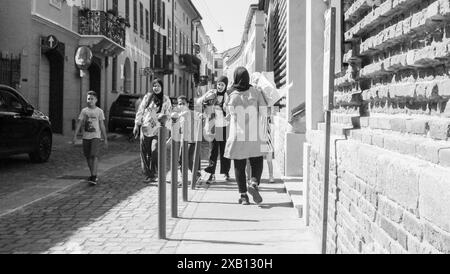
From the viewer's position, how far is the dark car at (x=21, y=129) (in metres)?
11.4

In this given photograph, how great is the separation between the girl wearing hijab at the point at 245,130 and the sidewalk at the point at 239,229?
0.37 m

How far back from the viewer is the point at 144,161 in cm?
1008

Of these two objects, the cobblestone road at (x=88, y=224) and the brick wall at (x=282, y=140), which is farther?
the brick wall at (x=282, y=140)

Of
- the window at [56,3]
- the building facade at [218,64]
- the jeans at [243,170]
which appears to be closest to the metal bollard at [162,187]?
the jeans at [243,170]

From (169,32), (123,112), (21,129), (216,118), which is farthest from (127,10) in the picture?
(216,118)

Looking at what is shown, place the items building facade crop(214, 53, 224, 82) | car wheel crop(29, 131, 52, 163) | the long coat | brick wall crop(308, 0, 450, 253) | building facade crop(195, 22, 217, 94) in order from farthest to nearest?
building facade crop(214, 53, 224, 82) < building facade crop(195, 22, 217, 94) < car wheel crop(29, 131, 52, 163) < the long coat < brick wall crop(308, 0, 450, 253)

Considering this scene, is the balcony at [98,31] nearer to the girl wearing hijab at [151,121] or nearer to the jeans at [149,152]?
the girl wearing hijab at [151,121]

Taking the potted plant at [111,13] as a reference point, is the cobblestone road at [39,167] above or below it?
below

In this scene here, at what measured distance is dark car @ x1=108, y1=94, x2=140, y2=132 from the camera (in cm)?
2345

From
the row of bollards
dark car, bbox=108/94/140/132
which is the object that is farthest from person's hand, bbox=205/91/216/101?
dark car, bbox=108/94/140/132

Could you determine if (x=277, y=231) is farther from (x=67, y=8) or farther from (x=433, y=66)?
(x=67, y=8)

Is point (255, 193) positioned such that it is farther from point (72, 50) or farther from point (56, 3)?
point (72, 50)

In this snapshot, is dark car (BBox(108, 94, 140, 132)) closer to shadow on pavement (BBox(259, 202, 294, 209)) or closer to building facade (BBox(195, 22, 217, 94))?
shadow on pavement (BBox(259, 202, 294, 209))

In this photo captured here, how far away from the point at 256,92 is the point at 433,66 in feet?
16.4
